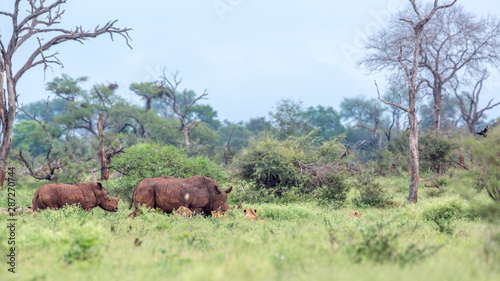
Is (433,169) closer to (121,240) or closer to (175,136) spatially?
(121,240)

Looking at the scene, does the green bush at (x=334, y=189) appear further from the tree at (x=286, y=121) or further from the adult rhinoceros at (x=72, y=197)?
the tree at (x=286, y=121)

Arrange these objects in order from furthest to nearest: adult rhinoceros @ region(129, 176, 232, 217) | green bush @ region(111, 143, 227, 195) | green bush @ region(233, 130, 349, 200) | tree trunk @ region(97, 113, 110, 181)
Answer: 1. tree trunk @ region(97, 113, 110, 181)
2. green bush @ region(233, 130, 349, 200)
3. green bush @ region(111, 143, 227, 195)
4. adult rhinoceros @ region(129, 176, 232, 217)

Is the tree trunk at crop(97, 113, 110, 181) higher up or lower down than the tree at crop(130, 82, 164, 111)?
lower down

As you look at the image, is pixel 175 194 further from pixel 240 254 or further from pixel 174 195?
pixel 240 254

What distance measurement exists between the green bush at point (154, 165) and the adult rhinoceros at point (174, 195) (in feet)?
12.6

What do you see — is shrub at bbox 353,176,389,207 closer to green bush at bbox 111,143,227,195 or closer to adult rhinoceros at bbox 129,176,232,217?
green bush at bbox 111,143,227,195

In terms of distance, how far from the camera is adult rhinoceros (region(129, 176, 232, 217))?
34.8ft

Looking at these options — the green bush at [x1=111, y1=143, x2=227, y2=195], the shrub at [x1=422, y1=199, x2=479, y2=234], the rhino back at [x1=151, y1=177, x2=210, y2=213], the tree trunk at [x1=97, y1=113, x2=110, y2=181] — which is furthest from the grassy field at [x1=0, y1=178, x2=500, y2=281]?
the tree trunk at [x1=97, y1=113, x2=110, y2=181]

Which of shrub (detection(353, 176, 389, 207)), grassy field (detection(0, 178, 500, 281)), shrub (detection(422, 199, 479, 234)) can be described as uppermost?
shrub (detection(353, 176, 389, 207))

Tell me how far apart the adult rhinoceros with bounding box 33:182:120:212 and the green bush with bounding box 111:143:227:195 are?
2743mm

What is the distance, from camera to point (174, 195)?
421 inches

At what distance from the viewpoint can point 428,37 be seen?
109 ft

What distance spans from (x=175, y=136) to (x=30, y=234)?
127ft

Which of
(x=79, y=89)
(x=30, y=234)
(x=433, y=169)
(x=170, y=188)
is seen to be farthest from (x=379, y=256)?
(x=79, y=89)
